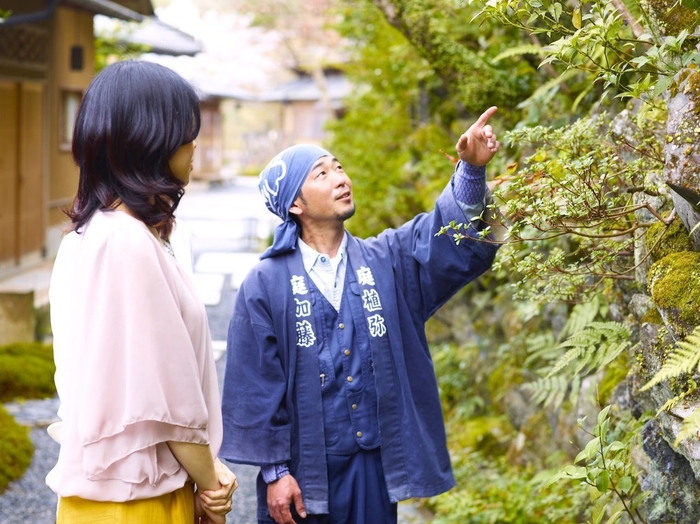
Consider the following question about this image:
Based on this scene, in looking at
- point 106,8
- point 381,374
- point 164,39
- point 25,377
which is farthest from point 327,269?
point 164,39

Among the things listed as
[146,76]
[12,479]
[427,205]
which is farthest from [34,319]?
[146,76]

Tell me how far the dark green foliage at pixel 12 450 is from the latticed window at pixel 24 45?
7.02 metres

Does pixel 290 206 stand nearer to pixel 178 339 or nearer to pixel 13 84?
pixel 178 339

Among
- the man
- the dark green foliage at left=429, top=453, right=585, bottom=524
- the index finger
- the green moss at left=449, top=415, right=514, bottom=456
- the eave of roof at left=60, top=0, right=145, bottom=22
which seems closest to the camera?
the index finger

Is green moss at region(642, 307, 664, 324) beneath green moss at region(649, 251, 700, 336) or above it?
beneath

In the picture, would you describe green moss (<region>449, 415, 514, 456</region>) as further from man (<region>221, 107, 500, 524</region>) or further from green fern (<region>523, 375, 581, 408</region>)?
man (<region>221, 107, 500, 524</region>)

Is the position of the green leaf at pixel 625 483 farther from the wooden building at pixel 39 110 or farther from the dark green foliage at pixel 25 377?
the wooden building at pixel 39 110

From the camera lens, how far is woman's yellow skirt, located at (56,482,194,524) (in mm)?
2244

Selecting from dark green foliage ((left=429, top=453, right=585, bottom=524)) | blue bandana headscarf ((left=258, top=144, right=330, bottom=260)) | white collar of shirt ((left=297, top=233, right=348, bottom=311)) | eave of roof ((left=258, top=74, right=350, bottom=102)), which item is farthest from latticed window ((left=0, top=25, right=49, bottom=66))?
eave of roof ((left=258, top=74, right=350, bottom=102))

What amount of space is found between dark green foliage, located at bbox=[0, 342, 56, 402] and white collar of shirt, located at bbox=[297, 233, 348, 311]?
210 inches

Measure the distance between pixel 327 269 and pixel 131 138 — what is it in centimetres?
126

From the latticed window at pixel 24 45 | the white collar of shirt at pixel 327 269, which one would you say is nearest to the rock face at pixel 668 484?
the white collar of shirt at pixel 327 269

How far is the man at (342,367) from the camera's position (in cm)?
317

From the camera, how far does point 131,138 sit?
90.1 inches
